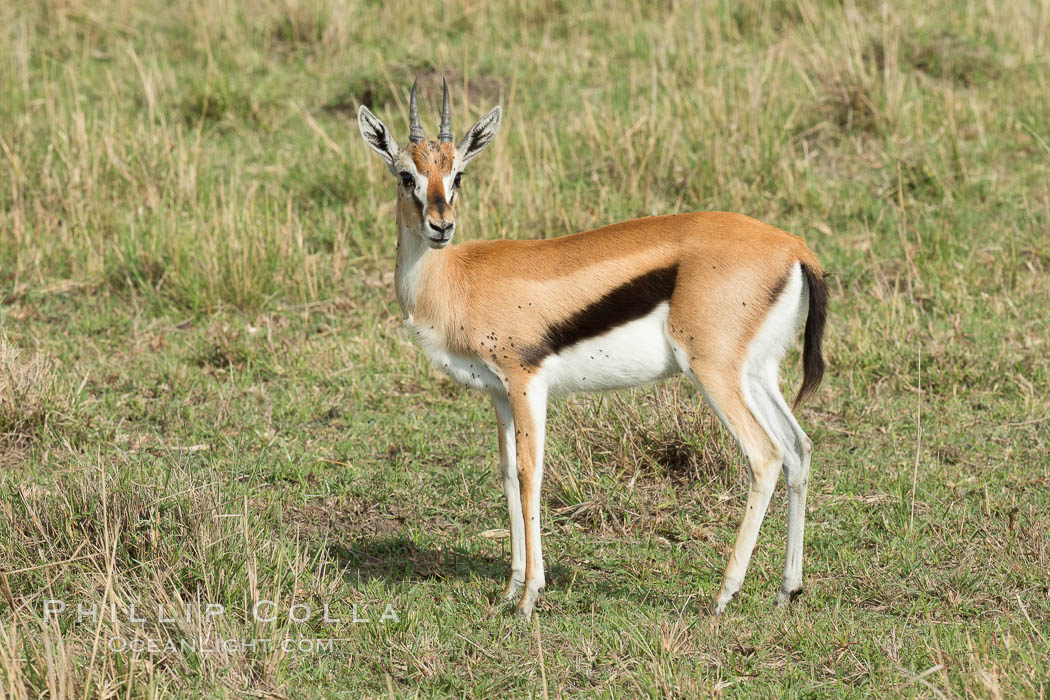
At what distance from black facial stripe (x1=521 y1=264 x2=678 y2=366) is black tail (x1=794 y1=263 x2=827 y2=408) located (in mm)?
495

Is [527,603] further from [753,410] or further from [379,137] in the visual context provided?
[379,137]

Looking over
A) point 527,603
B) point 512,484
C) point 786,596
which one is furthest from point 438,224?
point 786,596

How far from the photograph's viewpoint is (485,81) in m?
9.31

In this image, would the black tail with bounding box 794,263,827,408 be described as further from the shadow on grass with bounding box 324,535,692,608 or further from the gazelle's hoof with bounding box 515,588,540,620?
the gazelle's hoof with bounding box 515,588,540,620

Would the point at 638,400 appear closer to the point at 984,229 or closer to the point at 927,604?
the point at 927,604

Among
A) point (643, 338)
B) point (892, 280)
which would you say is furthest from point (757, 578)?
point (892, 280)

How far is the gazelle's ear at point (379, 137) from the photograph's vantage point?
15.2 ft

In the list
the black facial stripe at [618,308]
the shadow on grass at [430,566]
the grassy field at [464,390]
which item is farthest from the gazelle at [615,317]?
the grassy field at [464,390]

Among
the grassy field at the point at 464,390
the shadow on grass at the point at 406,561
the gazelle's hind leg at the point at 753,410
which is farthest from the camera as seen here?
the shadow on grass at the point at 406,561

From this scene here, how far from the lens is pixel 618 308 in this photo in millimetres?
4500

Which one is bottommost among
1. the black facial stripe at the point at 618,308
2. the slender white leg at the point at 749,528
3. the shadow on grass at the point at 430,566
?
the shadow on grass at the point at 430,566

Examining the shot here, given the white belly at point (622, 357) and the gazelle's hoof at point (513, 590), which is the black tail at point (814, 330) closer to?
the white belly at point (622, 357)

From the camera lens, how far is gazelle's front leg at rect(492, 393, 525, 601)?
4.73 meters

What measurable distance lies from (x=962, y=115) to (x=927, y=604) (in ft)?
16.2
